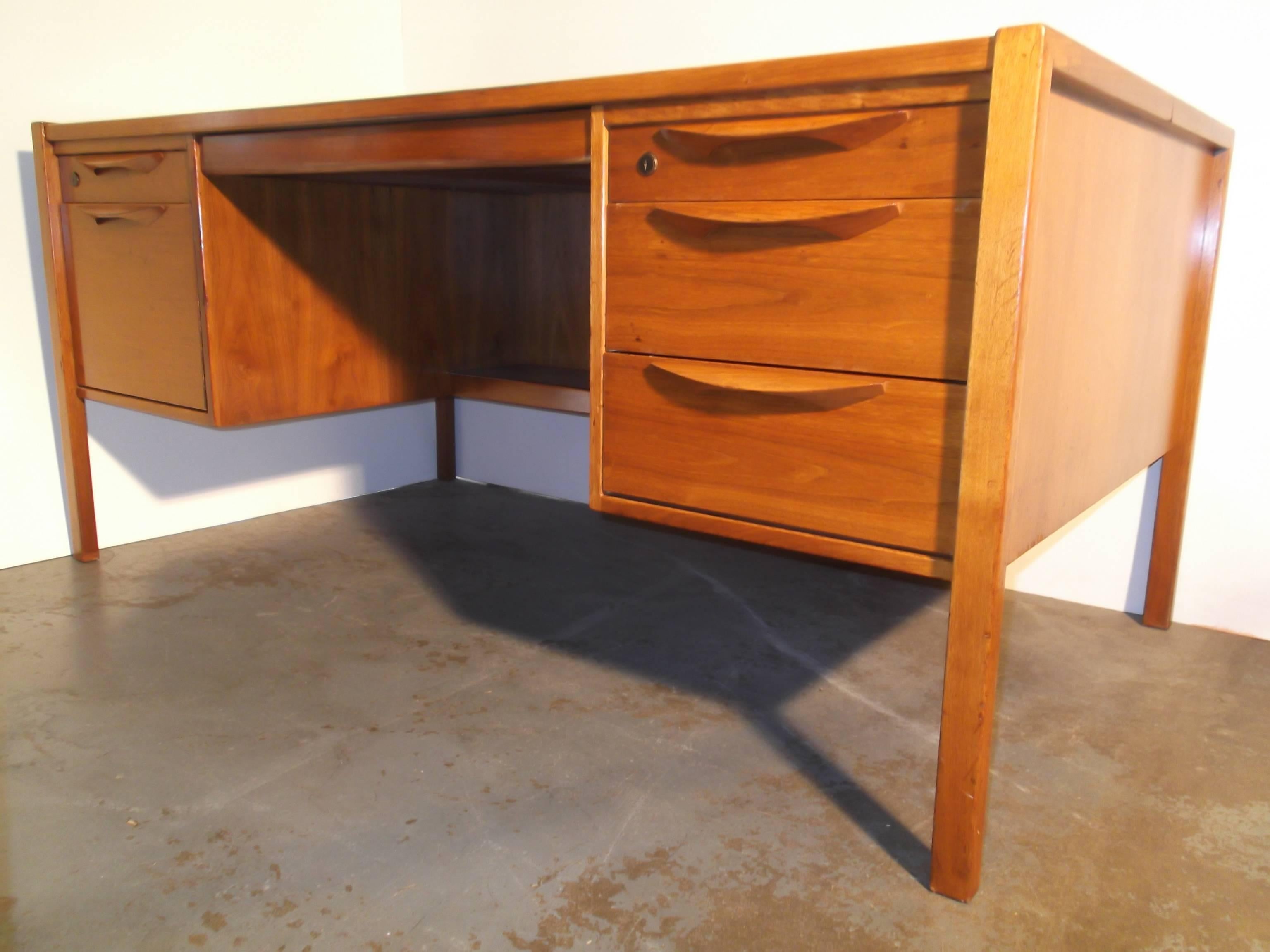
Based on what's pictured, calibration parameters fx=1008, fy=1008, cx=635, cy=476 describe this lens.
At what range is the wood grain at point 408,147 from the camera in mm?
1183

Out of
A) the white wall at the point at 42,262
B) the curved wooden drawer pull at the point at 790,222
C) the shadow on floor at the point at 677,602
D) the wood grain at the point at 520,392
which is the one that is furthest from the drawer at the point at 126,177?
the curved wooden drawer pull at the point at 790,222

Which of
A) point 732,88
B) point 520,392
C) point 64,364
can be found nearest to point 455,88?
point 520,392

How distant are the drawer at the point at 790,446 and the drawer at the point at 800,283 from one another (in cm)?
2

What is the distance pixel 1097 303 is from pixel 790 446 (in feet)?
1.28

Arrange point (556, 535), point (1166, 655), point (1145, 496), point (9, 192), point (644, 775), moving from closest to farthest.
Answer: point (644, 775) < point (1166, 655) < point (1145, 496) < point (9, 192) < point (556, 535)

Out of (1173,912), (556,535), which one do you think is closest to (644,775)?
(1173,912)

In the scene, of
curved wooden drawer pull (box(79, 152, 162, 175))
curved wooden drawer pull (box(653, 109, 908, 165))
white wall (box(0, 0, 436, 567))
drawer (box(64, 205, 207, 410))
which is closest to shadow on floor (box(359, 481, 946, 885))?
white wall (box(0, 0, 436, 567))

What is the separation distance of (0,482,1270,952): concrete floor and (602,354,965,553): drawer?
1.15 feet

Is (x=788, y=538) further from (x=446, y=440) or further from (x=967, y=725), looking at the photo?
(x=446, y=440)

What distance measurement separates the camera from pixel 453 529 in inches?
89.3

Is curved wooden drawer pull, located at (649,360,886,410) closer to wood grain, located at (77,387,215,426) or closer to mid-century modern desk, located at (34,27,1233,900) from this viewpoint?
mid-century modern desk, located at (34,27,1233,900)

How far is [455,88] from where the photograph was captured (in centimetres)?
261

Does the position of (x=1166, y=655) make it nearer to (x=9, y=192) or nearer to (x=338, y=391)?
(x=338, y=391)

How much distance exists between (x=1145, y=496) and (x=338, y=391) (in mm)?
1466
